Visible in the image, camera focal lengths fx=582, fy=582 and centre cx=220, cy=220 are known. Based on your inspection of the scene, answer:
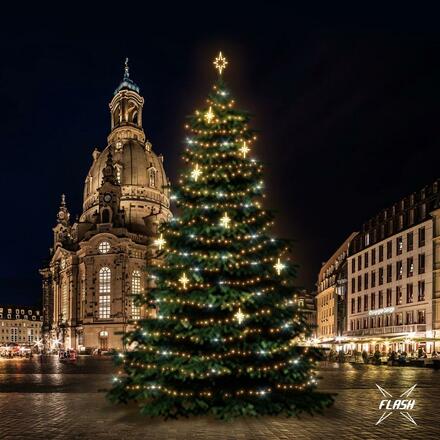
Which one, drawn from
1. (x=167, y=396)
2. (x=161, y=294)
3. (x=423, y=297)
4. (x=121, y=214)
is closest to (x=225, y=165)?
(x=161, y=294)

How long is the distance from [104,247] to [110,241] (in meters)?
2.16

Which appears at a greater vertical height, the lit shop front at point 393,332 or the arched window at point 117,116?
the arched window at point 117,116

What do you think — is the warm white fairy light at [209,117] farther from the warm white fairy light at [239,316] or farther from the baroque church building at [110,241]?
the baroque church building at [110,241]

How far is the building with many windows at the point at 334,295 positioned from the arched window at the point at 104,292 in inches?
1711

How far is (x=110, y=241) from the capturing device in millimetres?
122250

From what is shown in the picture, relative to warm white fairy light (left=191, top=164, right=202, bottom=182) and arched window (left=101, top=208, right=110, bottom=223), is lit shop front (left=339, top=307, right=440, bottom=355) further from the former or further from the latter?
arched window (left=101, top=208, right=110, bottom=223)

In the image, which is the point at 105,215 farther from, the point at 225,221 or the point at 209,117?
the point at 225,221

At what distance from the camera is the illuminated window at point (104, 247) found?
123 metres

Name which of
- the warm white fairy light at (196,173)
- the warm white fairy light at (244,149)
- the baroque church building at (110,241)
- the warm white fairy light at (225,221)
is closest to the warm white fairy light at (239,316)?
the warm white fairy light at (225,221)

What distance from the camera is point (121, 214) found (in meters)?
127

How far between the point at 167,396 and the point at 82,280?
115744 millimetres

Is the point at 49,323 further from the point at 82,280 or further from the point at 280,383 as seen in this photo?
the point at 280,383

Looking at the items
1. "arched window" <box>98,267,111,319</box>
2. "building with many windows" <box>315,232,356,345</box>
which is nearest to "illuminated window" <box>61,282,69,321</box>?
"arched window" <box>98,267,111,319</box>

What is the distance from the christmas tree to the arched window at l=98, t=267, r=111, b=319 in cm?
10657
